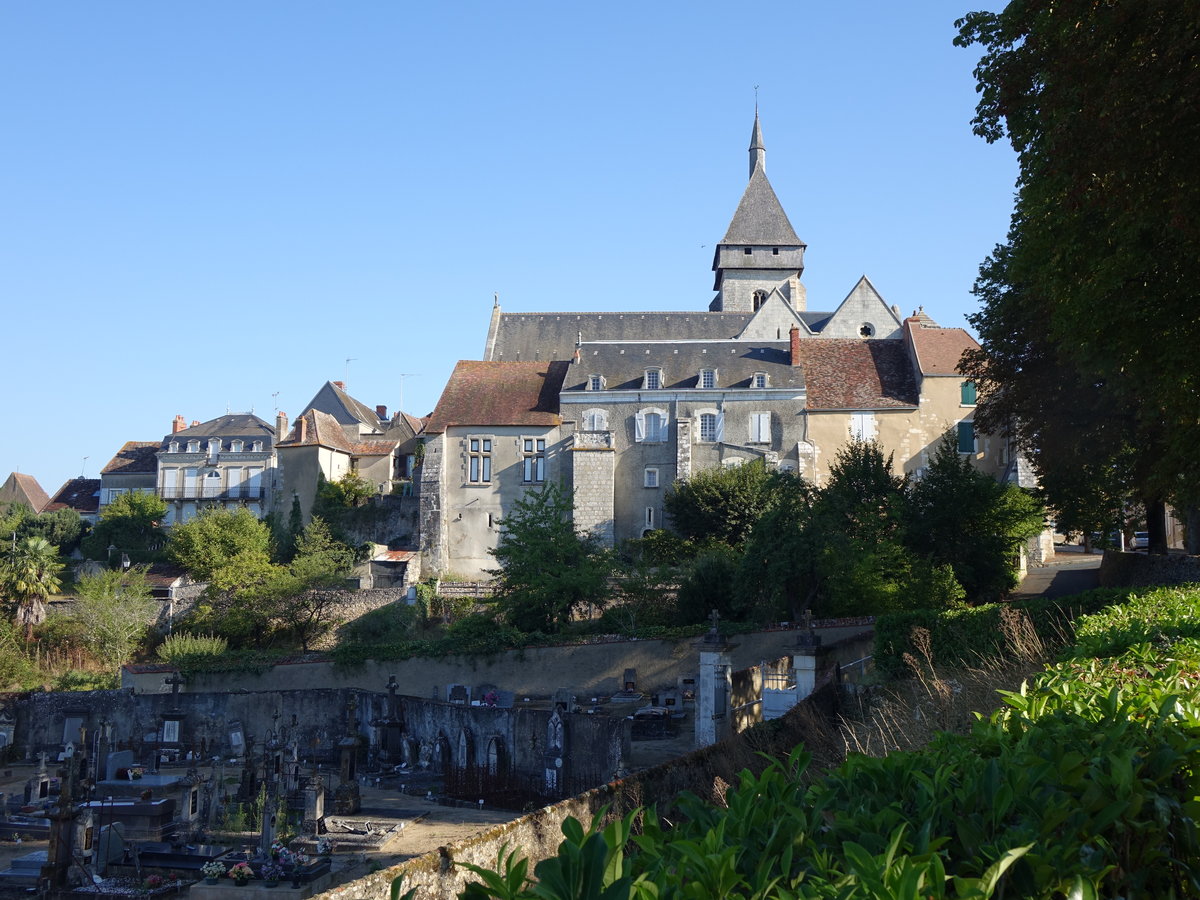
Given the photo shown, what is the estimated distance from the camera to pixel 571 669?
28.8 m

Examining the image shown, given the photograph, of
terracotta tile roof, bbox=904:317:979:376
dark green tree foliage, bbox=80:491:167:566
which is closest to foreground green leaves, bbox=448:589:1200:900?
terracotta tile roof, bbox=904:317:979:376

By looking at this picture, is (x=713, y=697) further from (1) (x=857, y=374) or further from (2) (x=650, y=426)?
(1) (x=857, y=374)

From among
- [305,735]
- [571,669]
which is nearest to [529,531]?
[571,669]

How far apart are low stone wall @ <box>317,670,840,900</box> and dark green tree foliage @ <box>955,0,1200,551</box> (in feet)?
18.5

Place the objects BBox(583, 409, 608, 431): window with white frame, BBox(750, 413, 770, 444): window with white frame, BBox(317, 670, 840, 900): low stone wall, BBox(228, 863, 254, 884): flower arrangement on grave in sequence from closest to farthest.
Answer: BBox(317, 670, 840, 900): low stone wall < BBox(228, 863, 254, 884): flower arrangement on grave < BBox(750, 413, 770, 444): window with white frame < BBox(583, 409, 608, 431): window with white frame

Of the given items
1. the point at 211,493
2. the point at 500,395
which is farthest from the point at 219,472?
the point at 500,395

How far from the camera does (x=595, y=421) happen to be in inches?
1742

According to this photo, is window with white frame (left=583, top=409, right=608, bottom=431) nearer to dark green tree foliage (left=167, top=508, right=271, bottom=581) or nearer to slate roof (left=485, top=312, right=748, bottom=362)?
slate roof (left=485, top=312, right=748, bottom=362)

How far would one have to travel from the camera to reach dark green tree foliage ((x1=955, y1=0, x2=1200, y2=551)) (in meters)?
9.66

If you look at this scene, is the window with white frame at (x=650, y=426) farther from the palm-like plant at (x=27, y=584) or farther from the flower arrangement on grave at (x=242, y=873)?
the flower arrangement on grave at (x=242, y=873)

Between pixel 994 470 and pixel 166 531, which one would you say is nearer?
pixel 994 470

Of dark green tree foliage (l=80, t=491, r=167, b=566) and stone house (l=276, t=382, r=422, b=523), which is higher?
stone house (l=276, t=382, r=422, b=523)

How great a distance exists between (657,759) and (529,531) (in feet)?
48.9

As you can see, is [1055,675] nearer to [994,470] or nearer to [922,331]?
[994,470]
